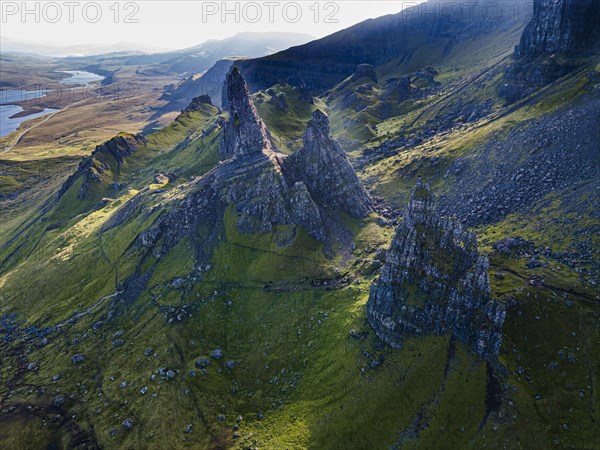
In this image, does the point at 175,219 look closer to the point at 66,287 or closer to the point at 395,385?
the point at 66,287

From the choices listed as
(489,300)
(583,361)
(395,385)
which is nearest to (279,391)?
(395,385)

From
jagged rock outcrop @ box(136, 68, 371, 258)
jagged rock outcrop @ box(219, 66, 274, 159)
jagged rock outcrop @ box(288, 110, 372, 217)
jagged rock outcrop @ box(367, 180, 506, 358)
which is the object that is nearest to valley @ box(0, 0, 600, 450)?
jagged rock outcrop @ box(367, 180, 506, 358)

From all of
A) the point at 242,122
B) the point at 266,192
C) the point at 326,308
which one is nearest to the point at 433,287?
the point at 326,308

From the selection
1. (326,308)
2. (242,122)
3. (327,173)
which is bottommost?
(326,308)

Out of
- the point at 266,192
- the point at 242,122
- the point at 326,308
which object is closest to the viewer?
the point at 326,308

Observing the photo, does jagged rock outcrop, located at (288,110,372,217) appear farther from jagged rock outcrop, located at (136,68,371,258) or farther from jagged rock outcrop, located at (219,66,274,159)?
jagged rock outcrop, located at (219,66,274,159)

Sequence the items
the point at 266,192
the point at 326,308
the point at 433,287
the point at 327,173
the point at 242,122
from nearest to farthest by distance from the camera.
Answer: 1. the point at 433,287
2. the point at 326,308
3. the point at 266,192
4. the point at 327,173
5. the point at 242,122

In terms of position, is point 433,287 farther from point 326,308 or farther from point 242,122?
point 242,122
